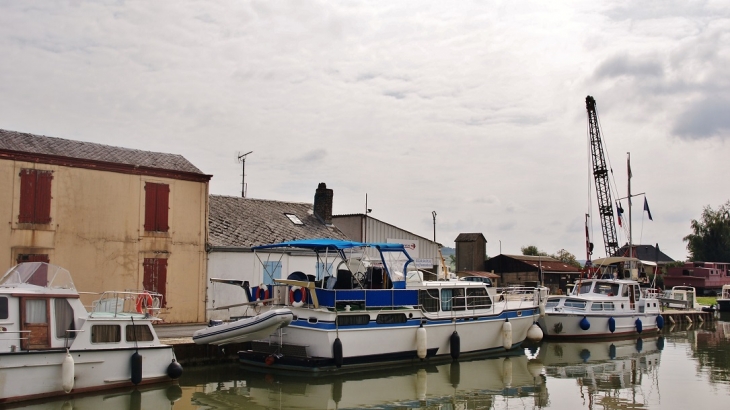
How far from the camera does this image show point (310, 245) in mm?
19609

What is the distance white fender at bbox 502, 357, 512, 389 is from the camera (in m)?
18.7

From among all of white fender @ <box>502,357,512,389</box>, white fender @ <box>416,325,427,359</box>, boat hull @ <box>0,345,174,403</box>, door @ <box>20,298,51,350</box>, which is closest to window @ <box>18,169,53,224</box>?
door @ <box>20,298,51,350</box>

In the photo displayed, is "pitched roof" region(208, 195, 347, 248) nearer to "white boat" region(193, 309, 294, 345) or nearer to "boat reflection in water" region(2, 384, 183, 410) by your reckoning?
"white boat" region(193, 309, 294, 345)

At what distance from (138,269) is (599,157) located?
125 feet

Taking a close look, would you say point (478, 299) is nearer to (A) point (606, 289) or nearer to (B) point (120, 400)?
(A) point (606, 289)

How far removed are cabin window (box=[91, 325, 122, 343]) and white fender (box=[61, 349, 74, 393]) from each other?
905 millimetres

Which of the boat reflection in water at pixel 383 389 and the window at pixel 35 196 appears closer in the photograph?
the boat reflection in water at pixel 383 389

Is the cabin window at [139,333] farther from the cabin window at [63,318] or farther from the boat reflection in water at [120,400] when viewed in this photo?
the cabin window at [63,318]

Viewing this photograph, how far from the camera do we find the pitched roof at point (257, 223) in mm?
26328

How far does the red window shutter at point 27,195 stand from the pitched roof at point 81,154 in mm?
499

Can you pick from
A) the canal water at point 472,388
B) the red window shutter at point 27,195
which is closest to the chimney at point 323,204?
the canal water at point 472,388

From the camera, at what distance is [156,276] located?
23047mm

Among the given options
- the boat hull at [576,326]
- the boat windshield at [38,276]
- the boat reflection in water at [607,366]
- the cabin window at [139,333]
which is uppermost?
the boat windshield at [38,276]

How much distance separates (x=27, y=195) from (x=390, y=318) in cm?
1170
